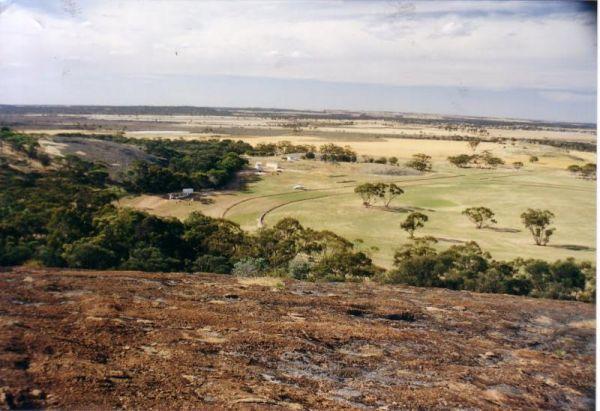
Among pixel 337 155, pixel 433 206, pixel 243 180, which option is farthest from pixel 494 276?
pixel 337 155

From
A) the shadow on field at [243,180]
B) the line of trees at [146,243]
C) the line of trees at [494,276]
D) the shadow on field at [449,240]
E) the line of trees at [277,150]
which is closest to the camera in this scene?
the line of trees at [146,243]

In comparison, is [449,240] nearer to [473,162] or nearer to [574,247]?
[574,247]

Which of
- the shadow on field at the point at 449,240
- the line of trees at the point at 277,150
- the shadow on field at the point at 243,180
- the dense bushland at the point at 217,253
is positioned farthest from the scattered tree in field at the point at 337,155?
the dense bushland at the point at 217,253

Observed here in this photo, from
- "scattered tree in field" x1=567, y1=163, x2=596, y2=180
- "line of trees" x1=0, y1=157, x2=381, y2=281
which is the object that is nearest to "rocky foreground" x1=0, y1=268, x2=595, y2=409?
"line of trees" x1=0, y1=157, x2=381, y2=281

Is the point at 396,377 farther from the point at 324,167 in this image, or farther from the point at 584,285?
the point at 324,167

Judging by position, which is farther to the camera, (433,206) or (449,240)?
(433,206)

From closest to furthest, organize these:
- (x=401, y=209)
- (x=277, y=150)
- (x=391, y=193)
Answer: (x=401, y=209)
(x=391, y=193)
(x=277, y=150)

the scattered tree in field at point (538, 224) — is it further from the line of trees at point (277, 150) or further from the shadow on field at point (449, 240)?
the line of trees at point (277, 150)
